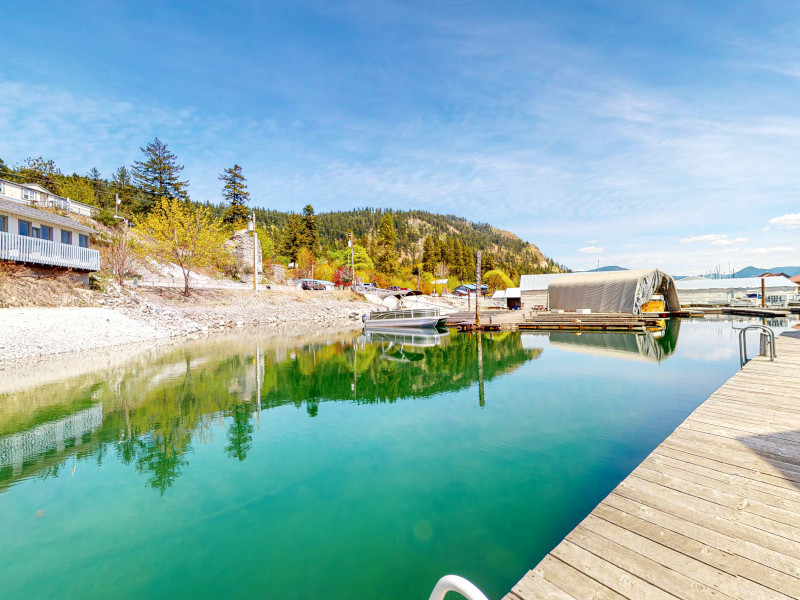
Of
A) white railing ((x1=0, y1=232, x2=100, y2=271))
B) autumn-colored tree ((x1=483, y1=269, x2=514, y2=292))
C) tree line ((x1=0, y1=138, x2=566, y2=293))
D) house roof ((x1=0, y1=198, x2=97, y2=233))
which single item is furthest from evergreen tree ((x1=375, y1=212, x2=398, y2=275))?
white railing ((x1=0, y1=232, x2=100, y2=271))

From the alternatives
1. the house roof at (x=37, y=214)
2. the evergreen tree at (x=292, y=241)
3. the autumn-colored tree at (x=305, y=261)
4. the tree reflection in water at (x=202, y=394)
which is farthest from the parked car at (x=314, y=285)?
the tree reflection in water at (x=202, y=394)

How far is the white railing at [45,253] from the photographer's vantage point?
2253 centimetres

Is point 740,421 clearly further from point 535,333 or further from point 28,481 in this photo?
point 535,333

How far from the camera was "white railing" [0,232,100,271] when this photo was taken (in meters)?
22.5

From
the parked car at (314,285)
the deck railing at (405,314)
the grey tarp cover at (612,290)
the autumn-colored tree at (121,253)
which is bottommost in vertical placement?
the deck railing at (405,314)

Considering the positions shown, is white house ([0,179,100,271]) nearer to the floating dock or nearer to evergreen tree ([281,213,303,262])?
the floating dock

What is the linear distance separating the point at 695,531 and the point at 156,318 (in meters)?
32.3

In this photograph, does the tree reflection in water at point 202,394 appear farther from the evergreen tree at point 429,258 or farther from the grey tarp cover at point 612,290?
the evergreen tree at point 429,258

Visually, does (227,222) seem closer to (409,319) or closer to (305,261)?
(305,261)

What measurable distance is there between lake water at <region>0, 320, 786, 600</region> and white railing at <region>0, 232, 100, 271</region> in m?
13.4

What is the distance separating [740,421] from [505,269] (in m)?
111

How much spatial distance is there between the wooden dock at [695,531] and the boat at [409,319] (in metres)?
27.8

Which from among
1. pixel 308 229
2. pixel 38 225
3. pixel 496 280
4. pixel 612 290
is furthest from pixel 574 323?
pixel 496 280

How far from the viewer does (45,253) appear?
2450cm
